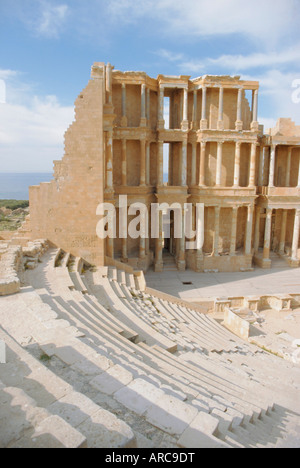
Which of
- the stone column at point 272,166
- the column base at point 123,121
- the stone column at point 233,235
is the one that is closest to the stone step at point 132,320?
the column base at point 123,121

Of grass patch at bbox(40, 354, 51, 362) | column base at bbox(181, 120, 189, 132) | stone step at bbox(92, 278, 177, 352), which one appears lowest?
stone step at bbox(92, 278, 177, 352)

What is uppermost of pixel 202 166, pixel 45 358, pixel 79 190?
pixel 202 166

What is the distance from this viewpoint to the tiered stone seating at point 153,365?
5297 mm

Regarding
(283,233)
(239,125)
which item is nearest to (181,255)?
(283,233)

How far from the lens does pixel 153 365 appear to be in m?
8.35

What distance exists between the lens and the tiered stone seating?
209 inches

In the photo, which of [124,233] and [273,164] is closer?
[124,233]

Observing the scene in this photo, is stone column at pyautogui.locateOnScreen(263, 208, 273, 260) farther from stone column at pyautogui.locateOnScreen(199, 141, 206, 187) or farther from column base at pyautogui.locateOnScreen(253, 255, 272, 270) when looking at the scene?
stone column at pyautogui.locateOnScreen(199, 141, 206, 187)

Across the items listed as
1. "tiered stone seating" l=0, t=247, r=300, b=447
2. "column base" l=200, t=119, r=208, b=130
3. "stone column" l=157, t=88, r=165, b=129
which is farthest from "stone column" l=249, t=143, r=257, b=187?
"tiered stone seating" l=0, t=247, r=300, b=447

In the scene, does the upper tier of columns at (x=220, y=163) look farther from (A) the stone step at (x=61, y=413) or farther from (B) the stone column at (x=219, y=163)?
(A) the stone step at (x=61, y=413)

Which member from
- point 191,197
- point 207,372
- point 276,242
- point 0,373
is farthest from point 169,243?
point 0,373

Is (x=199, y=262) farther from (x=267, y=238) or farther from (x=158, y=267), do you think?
(x=267, y=238)

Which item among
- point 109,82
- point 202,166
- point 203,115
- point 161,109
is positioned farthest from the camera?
point 202,166

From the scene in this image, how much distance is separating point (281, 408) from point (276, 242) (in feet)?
65.6
